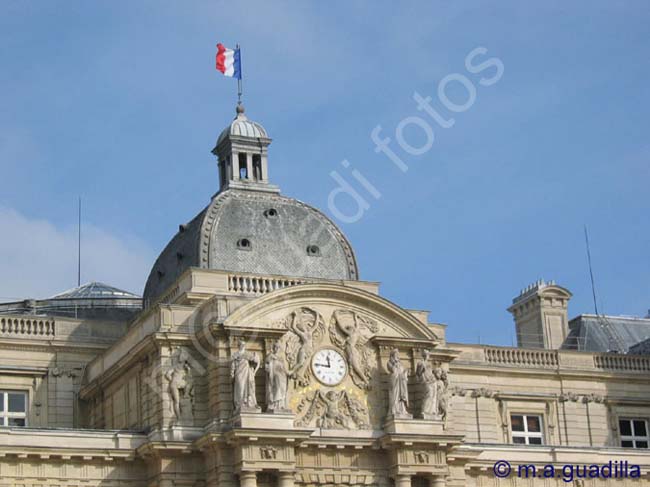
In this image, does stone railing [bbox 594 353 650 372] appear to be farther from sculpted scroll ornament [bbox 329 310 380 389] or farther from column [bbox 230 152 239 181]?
column [bbox 230 152 239 181]

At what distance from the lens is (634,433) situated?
5525 cm

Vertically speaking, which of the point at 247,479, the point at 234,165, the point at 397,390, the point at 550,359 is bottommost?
the point at 247,479

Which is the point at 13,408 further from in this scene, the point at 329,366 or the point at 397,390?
the point at 397,390

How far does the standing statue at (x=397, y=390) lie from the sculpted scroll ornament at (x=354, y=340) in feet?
2.63

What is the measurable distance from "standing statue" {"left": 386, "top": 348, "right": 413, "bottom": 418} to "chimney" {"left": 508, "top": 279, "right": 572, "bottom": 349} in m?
16.3

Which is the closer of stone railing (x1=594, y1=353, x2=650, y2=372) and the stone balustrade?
the stone balustrade

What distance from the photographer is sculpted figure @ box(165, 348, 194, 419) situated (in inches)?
1690

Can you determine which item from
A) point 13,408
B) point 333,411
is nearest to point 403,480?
point 333,411

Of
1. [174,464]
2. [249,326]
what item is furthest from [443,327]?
[174,464]

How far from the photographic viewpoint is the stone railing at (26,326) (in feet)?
161

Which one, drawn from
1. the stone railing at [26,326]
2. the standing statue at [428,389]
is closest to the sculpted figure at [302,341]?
the standing statue at [428,389]

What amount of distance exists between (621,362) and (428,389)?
1403cm

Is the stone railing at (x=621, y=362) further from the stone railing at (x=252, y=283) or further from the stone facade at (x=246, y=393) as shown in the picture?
the stone railing at (x=252, y=283)

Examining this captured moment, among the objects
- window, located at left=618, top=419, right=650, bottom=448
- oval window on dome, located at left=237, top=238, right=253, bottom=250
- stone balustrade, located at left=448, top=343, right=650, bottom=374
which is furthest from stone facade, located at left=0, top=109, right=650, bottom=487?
stone balustrade, located at left=448, top=343, right=650, bottom=374
